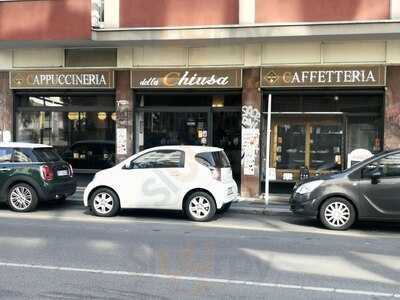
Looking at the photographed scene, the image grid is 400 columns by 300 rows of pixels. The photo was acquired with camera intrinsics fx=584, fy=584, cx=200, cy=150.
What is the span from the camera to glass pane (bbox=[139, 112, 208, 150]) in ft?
53.1

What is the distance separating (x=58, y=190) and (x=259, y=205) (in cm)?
468

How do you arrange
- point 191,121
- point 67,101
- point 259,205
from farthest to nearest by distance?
point 67,101
point 191,121
point 259,205

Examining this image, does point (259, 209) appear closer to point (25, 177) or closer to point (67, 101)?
point (25, 177)

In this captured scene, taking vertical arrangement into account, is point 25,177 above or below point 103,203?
above

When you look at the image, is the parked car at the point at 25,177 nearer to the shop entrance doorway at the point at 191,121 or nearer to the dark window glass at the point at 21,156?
the dark window glass at the point at 21,156

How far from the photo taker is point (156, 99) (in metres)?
16.4

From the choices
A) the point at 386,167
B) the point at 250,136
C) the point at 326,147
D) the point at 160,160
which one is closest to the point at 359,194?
the point at 386,167

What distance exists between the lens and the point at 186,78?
15.5 m

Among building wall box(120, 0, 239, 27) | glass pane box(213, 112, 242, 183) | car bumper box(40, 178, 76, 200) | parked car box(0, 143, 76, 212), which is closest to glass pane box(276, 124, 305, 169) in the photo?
glass pane box(213, 112, 242, 183)

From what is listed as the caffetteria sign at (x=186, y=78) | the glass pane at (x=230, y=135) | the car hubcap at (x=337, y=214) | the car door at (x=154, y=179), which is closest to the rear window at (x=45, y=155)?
the car door at (x=154, y=179)

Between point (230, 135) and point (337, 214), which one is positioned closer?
point (337, 214)

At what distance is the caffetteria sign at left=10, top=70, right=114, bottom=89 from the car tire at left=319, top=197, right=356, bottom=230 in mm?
7614

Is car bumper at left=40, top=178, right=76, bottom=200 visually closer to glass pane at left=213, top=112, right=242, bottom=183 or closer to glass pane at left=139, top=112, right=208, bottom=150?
glass pane at left=139, top=112, right=208, bottom=150

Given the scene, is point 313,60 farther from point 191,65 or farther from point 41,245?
point 41,245
